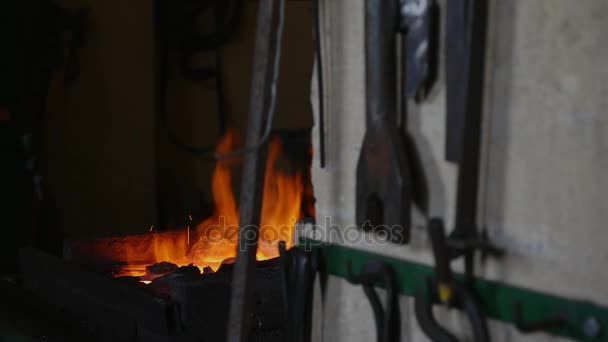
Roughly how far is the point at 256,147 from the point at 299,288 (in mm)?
332

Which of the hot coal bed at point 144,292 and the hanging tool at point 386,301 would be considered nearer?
the hanging tool at point 386,301

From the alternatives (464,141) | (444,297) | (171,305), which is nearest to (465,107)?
(464,141)

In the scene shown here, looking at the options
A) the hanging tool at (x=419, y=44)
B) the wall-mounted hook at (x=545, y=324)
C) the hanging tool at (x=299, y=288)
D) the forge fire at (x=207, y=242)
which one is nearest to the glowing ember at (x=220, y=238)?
the forge fire at (x=207, y=242)

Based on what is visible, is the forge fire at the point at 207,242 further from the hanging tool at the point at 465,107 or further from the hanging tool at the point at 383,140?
the hanging tool at the point at 465,107

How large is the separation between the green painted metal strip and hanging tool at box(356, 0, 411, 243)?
0.08 meters

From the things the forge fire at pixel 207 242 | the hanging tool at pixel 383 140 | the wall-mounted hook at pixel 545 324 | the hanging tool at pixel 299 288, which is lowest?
the forge fire at pixel 207 242

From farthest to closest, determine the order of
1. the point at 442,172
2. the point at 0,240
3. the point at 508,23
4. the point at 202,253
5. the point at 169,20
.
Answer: the point at 169,20 < the point at 0,240 < the point at 202,253 < the point at 442,172 < the point at 508,23

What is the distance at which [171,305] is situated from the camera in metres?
2.12

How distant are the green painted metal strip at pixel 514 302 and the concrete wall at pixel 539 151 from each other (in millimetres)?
15

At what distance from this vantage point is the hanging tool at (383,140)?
119cm

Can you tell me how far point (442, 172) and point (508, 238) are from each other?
0.55 feet

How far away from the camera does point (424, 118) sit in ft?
3.94

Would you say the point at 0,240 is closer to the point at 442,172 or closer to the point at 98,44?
the point at 98,44

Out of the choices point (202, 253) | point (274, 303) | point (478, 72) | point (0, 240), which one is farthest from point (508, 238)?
point (0, 240)
